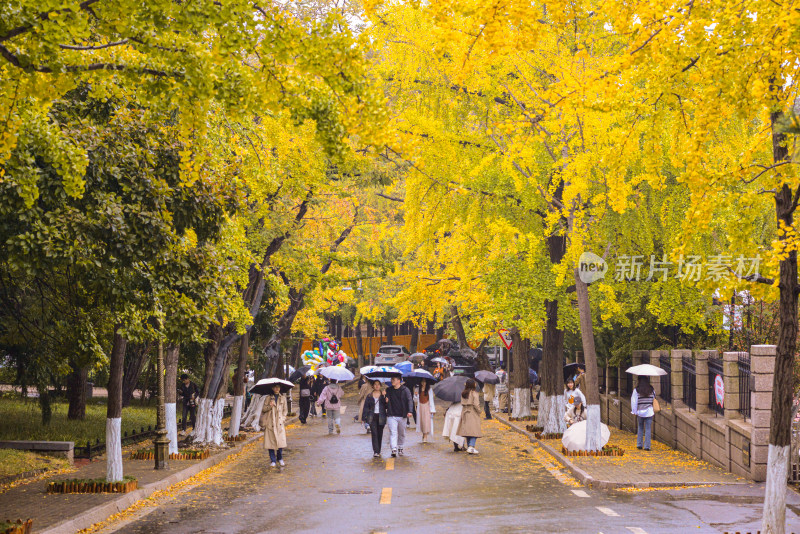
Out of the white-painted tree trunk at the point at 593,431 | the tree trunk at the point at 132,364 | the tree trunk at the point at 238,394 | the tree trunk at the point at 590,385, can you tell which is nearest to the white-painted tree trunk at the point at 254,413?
the tree trunk at the point at 238,394

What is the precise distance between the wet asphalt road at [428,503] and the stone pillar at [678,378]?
382cm

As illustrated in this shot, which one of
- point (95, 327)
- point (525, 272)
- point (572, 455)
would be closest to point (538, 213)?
point (525, 272)

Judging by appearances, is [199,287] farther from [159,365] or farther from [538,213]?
[538,213]

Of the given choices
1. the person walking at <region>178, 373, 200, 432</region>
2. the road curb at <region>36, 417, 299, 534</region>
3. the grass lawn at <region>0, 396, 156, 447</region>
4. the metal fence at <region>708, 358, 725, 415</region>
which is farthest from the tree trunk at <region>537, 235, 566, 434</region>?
the person walking at <region>178, 373, 200, 432</region>

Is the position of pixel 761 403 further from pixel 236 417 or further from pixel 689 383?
pixel 236 417

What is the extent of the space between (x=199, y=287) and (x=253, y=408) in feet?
57.2

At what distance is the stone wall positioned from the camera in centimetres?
1520

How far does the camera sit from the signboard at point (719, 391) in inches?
698

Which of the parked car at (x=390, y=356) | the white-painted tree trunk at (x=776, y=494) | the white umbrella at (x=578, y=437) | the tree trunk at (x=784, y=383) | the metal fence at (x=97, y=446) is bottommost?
the parked car at (x=390, y=356)

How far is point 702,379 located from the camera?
19141 mm

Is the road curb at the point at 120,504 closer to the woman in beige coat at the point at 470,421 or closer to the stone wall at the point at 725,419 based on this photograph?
the woman in beige coat at the point at 470,421

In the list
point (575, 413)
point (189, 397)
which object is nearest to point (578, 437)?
point (575, 413)

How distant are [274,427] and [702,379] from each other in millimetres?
9158

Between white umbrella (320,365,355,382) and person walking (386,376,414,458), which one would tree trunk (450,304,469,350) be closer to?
white umbrella (320,365,355,382)
